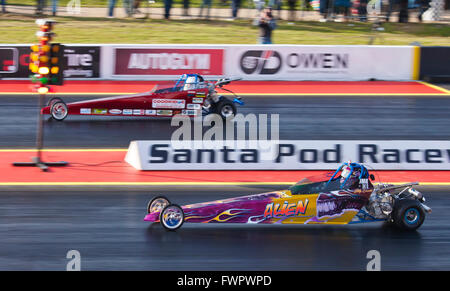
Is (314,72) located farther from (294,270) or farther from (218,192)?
(294,270)

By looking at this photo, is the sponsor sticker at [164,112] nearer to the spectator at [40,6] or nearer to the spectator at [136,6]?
the spectator at [136,6]

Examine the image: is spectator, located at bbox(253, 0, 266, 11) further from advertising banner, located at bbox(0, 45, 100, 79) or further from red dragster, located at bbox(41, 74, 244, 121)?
red dragster, located at bbox(41, 74, 244, 121)

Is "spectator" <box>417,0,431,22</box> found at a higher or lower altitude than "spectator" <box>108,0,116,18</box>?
higher

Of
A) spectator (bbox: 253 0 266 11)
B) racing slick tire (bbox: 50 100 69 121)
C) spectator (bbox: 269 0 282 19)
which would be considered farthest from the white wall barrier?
spectator (bbox: 269 0 282 19)

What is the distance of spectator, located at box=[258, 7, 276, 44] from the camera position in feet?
72.3

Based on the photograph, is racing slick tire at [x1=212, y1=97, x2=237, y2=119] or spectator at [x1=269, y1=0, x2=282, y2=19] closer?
racing slick tire at [x1=212, y1=97, x2=237, y2=119]

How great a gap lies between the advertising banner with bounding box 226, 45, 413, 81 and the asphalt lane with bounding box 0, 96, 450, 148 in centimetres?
191

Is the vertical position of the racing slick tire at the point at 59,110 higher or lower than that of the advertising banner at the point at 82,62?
lower

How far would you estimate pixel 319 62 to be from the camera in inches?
866

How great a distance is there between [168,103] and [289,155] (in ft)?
14.5

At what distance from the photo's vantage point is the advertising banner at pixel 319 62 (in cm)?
2186

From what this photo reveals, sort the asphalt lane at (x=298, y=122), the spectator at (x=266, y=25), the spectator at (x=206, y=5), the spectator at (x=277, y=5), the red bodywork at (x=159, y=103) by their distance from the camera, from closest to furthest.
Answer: the asphalt lane at (x=298, y=122)
the red bodywork at (x=159, y=103)
the spectator at (x=266, y=25)
the spectator at (x=277, y=5)
the spectator at (x=206, y=5)

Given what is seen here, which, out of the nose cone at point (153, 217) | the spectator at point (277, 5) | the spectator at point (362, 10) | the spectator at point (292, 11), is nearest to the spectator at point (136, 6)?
the spectator at point (277, 5)

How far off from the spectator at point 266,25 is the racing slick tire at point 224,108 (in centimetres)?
505
